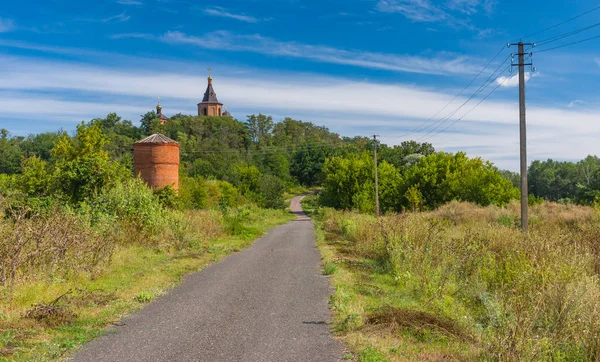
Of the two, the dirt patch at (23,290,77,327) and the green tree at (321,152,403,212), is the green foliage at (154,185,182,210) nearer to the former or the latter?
the dirt patch at (23,290,77,327)

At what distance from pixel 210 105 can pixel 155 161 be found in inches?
4880

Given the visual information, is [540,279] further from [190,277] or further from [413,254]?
[190,277]

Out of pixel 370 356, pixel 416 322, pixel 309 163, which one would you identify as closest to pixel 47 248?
pixel 370 356

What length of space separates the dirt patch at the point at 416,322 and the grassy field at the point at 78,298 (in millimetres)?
4406

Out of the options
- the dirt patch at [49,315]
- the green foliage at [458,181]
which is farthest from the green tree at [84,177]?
the green foliage at [458,181]

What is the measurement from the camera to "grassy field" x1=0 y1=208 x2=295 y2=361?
6641 millimetres

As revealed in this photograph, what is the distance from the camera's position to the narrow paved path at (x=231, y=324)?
631cm

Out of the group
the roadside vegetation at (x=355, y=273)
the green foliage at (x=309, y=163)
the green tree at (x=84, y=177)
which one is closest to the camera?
the roadside vegetation at (x=355, y=273)

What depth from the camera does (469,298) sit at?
9.58 m

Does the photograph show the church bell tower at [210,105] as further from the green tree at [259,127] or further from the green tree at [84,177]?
the green tree at [84,177]

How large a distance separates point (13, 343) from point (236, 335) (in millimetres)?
3052

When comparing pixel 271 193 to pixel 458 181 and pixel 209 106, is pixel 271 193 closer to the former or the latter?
pixel 458 181

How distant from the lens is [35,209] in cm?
1780

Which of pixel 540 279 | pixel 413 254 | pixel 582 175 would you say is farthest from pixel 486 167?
pixel 582 175
